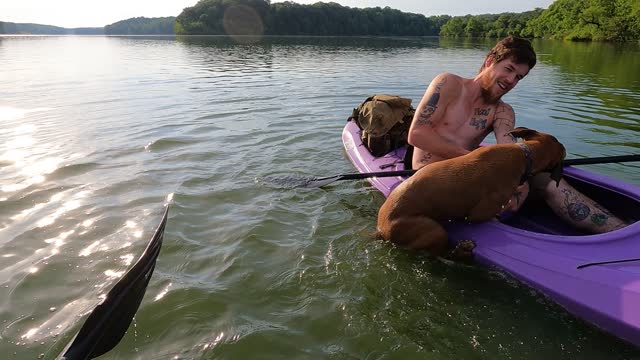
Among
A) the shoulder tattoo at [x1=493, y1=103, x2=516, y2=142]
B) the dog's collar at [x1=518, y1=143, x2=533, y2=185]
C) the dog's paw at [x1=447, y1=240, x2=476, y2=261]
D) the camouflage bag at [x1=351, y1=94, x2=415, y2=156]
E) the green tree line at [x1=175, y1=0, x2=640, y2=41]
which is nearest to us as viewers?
the dog's collar at [x1=518, y1=143, x2=533, y2=185]

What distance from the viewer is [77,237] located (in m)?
4.82

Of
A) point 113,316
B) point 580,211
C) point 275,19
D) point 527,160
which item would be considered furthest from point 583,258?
point 275,19

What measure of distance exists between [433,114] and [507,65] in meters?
0.85

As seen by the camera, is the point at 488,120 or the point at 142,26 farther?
the point at 142,26

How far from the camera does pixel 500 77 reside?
4387 mm

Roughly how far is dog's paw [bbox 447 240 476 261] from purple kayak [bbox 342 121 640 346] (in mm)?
48

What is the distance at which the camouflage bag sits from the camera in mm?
6387

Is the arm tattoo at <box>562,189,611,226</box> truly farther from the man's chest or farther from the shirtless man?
the man's chest

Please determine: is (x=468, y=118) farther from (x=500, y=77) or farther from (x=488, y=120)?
(x=500, y=77)

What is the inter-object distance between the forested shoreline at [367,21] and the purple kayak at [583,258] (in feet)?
240

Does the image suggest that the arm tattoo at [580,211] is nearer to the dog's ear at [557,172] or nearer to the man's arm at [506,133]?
the man's arm at [506,133]

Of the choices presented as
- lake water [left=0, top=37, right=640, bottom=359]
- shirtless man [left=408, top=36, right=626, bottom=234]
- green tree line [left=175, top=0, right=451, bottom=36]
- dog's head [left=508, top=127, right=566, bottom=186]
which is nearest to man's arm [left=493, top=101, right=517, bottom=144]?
shirtless man [left=408, top=36, right=626, bottom=234]

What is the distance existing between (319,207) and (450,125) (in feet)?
6.72

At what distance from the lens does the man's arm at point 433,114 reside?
4.56 m
